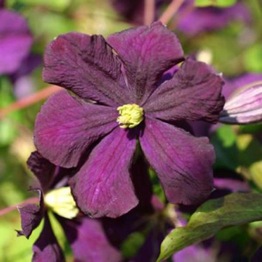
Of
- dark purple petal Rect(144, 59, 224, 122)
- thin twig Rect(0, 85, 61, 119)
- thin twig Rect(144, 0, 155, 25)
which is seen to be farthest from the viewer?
thin twig Rect(144, 0, 155, 25)

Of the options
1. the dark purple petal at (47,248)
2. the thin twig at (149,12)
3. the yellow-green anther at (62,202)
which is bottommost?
the dark purple petal at (47,248)

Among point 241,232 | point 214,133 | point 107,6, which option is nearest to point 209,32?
point 107,6

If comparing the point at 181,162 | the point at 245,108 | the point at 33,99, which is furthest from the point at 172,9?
the point at 181,162

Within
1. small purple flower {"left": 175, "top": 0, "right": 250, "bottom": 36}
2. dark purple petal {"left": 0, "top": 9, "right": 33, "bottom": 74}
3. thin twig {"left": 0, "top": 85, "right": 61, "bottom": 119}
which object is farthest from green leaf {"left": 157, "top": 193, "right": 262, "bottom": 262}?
small purple flower {"left": 175, "top": 0, "right": 250, "bottom": 36}

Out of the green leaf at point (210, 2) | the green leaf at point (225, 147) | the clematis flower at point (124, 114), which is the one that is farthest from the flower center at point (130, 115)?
the green leaf at point (210, 2)

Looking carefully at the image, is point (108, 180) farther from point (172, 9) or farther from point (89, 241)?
point (172, 9)

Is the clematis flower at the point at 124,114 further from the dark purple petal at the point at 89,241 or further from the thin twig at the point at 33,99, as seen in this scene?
the thin twig at the point at 33,99

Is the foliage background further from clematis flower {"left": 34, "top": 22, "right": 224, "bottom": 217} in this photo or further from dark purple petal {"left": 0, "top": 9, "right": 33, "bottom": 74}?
clematis flower {"left": 34, "top": 22, "right": 224, "bottom": 217}
